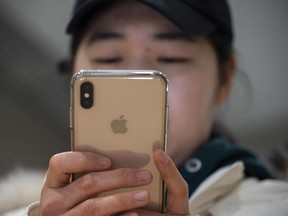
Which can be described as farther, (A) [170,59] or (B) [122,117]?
(A) [170,59]

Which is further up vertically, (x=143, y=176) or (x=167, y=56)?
(x=167, y=56)

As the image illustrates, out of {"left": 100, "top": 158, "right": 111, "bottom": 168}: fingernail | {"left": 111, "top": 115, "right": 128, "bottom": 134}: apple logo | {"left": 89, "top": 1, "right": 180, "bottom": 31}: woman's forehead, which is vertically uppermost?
{"left": 89, "top": 1, "right": 180, "bottom": 31}: woman's forehead

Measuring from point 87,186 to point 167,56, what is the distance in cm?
A: 36

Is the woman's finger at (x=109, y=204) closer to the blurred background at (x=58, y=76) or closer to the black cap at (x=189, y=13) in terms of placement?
the black cap at (x=189, y=13)

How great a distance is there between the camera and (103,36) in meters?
0.73

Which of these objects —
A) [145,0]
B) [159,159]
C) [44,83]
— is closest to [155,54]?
[145,0]

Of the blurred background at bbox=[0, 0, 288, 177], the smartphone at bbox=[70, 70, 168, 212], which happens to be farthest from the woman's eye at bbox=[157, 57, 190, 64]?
the blurred background at bbox=[0, 0, 288, 177]

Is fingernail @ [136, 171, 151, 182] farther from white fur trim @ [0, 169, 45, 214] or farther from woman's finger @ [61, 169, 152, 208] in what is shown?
white fur trim @ [0, 169, 45, 214]

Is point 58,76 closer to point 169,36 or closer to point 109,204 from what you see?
point 169,36

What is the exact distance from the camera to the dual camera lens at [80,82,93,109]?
452 mm

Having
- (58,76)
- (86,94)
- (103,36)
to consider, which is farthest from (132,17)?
(58,76)

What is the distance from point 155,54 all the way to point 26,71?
66 centimetres

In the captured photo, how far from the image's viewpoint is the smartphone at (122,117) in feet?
1.47

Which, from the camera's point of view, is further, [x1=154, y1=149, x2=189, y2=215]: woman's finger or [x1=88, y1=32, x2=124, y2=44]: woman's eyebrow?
[x1=88, y1=32, x2=124, y2=44]: woman's eyebrow
